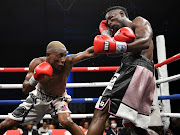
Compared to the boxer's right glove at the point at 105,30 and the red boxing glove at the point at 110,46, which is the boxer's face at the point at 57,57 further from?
the red boxing glove at the point at 110,46

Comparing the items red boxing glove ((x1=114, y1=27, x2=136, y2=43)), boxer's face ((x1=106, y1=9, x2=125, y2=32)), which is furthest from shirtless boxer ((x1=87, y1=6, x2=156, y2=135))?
boxer's face ((x1=106, y1=9, x2=125, y2=32))

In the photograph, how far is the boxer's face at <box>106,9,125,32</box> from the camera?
160 centimetres

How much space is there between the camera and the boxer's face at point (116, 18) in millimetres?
1596

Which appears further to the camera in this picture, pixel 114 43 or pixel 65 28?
pixel 65 28

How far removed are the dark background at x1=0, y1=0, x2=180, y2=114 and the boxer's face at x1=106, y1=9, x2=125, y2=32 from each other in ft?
12.3

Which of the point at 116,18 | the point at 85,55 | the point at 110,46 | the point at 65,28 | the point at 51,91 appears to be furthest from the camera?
the point at 65,28

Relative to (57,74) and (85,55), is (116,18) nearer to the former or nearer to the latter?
(85,55)

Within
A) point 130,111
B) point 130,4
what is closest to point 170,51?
point 130,4

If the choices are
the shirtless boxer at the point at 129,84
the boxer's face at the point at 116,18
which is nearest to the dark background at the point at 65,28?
the boxer's face at the point at 116,18

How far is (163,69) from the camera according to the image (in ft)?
7.79

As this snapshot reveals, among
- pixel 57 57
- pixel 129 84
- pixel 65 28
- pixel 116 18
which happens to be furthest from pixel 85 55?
pixel 65 28

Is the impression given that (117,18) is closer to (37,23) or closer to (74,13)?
(74,13)

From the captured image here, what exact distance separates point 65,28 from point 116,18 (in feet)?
19.7

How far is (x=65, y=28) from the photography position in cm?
742
